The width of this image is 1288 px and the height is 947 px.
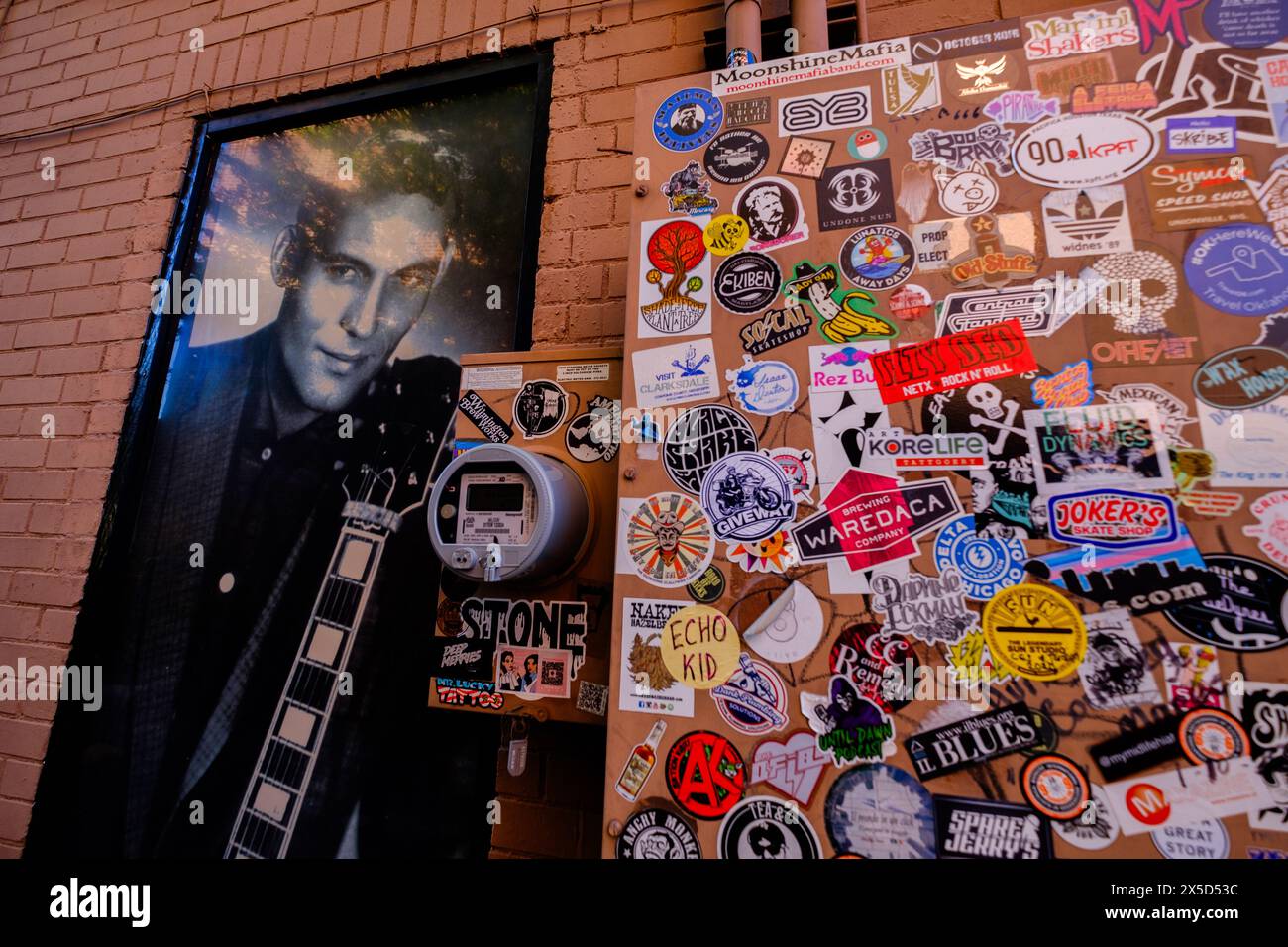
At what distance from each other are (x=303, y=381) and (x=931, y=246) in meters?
1.76

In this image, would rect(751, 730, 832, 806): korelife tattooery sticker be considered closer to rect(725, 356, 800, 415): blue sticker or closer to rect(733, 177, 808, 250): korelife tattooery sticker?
rect(725, 356, 800, 415): blue sticker

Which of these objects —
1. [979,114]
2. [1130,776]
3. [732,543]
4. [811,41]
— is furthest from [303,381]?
[1130,776]

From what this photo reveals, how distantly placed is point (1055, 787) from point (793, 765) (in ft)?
1.04

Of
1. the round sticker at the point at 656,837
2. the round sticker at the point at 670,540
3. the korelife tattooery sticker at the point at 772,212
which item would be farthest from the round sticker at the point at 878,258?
the round sticker at the point at 656,837

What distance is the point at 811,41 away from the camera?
120cm

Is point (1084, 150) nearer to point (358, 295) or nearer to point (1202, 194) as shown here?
point (1202, 194)

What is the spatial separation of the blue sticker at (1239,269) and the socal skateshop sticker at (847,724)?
727mm

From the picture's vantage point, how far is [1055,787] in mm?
708

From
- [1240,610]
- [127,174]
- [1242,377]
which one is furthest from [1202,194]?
[127,174]

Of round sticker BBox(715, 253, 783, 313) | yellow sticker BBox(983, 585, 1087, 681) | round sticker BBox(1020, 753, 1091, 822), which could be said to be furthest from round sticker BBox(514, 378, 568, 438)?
round sticker BBox(1020, 753, 1091, 822)

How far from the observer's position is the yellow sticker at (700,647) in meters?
0.85

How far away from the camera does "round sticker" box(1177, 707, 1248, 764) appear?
2.23 feet

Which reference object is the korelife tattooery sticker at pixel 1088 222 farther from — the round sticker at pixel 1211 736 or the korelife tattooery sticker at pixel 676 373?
the round sticker at pixel 1211 736
